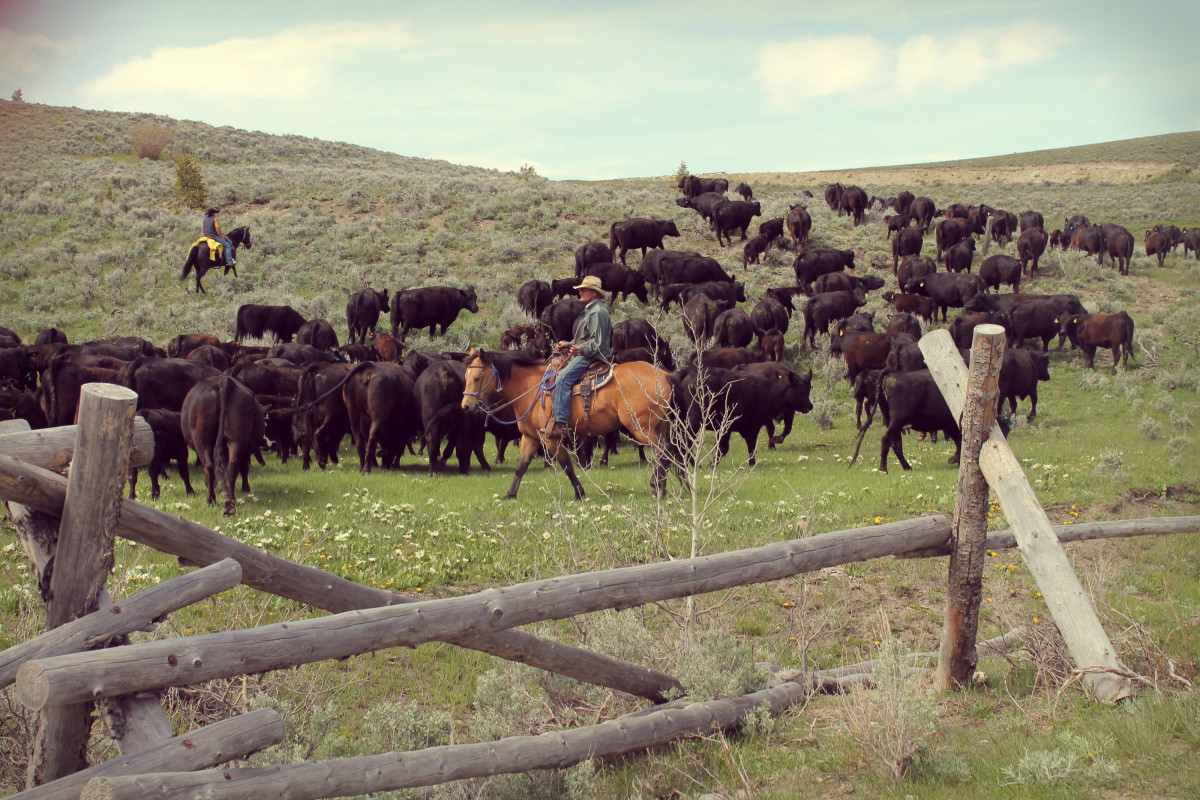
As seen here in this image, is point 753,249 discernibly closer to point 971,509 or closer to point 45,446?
point 971,509

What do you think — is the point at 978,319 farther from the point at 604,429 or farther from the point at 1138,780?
the point at 1138,780

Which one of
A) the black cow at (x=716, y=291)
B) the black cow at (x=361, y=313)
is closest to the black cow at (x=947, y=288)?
the black cow at (x=716, y=291)

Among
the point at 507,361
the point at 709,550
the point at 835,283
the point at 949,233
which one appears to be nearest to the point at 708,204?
the point at 949,233

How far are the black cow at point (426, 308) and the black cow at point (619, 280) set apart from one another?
465 cm

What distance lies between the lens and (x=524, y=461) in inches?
530

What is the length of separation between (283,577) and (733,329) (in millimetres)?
21658

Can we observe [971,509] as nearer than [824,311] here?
Yes

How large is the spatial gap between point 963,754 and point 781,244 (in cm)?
3398

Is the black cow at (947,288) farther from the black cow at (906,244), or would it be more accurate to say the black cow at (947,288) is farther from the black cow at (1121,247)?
the black cow at (1121,247)

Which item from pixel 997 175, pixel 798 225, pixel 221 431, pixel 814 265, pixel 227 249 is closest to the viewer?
pixel 221 431

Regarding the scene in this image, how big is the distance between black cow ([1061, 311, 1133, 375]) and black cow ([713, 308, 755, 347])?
9.98 meters

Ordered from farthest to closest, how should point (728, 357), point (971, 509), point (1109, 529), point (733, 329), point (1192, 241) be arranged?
point (1192, 241) → point (733, 329) → point (728, 357) → point (1109, 529) → point (971, 509)

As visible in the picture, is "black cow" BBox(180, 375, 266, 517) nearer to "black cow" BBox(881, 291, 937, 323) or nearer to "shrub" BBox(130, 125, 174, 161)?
"black cow" BBox(881, 291, 937, 323)

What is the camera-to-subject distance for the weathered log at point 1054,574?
5398 mm
